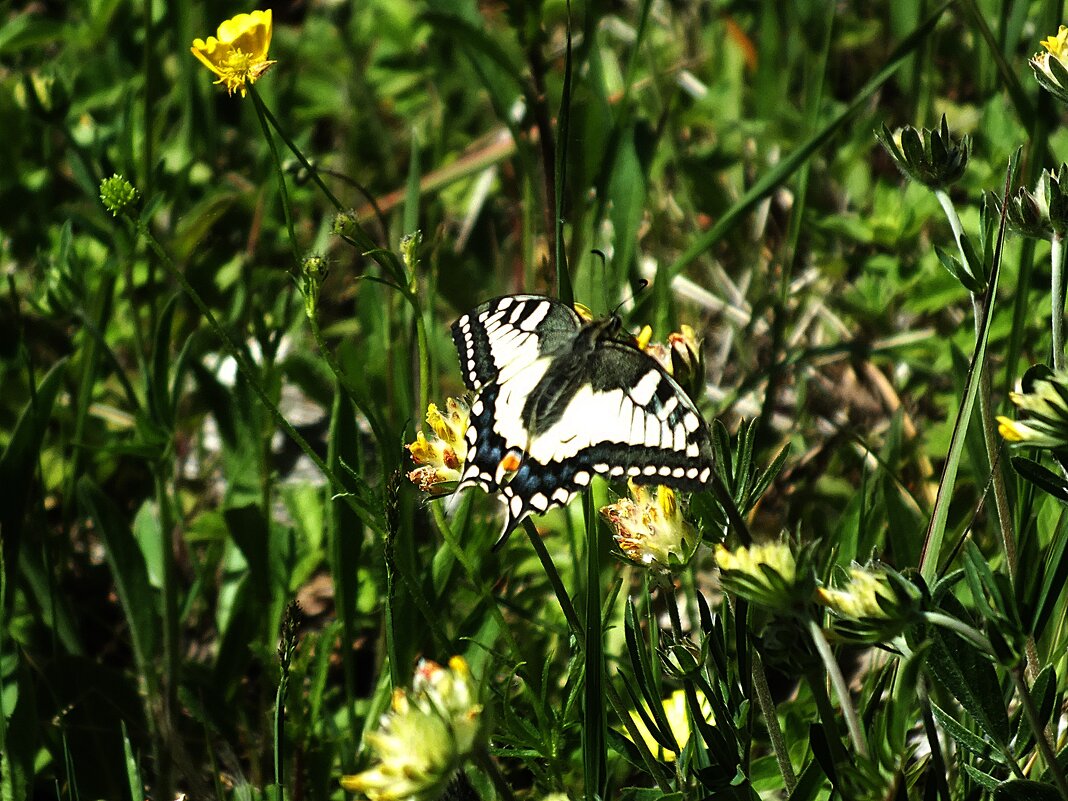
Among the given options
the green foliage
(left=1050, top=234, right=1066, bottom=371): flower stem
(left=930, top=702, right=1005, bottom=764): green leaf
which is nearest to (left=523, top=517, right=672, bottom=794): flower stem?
the green foliage

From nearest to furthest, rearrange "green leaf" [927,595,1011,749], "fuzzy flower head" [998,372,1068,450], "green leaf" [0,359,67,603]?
1. "fuzzy flower head" [998,372,1068,450]
2. "green leaf" [927,595,1011,749]
3. "green leaf" [0,359,67,603]

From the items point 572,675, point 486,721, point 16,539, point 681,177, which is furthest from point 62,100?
point 486,721

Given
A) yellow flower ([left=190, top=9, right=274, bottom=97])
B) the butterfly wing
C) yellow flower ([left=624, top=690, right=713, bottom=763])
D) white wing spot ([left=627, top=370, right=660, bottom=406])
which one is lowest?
yellow flower ([left=624, top=690, right=713, bottom=763])

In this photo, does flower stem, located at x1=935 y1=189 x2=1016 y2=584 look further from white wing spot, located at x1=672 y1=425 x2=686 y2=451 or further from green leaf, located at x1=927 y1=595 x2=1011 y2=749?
white wing spot, located at x1=672 y1=425 x2=686 y2=451

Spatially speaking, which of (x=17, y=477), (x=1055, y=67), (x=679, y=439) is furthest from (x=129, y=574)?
(x=1055, y=67)

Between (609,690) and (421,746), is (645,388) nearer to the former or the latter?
(609,690)

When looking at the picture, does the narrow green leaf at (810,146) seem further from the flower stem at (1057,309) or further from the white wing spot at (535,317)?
the flower stem at (1057,309)

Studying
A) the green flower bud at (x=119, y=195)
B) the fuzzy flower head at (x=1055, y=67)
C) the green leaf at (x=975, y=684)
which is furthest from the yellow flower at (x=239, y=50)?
the green leaf at (x=975, y=684)
